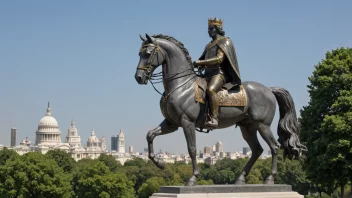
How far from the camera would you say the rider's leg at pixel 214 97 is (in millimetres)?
15414

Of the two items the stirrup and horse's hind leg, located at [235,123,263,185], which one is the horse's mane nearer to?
the stirrup

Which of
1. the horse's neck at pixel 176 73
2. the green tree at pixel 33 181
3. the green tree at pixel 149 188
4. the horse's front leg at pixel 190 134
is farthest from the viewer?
the green tree at pixel 149 188

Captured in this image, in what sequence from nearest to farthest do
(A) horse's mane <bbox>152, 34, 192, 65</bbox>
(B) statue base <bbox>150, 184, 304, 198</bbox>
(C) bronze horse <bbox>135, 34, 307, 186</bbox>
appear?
1. (B) statue base <bbox>150, 184, 304, 198</bbox>
2. (C) bronze horse <bbox>135, 34, 307, 186</bbox>
3. (A) horse's mane <bbox>152, 34, 192, 65</bbox>

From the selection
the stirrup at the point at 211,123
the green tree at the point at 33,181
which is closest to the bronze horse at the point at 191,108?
the stirrup at the point at 211,123

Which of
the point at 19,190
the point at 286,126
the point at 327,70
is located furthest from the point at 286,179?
the point at 286,126

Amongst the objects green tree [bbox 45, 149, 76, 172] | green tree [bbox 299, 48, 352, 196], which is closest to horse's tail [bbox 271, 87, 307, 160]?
green tree [bbox 299, 48, 352, 196]

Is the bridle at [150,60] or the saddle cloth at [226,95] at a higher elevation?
the bridle at [150,60]

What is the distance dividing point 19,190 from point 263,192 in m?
51.6

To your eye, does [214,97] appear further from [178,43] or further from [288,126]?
[288,126]

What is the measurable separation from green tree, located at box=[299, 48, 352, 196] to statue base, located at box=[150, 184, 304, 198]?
1610cm

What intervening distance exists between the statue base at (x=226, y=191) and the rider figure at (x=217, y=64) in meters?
1.44

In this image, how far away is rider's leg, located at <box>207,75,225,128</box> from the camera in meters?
15.4

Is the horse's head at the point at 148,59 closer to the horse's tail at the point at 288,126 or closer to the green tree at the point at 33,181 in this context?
the horse's tail at the point at 288,126

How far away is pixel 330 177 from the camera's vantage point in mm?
33500
